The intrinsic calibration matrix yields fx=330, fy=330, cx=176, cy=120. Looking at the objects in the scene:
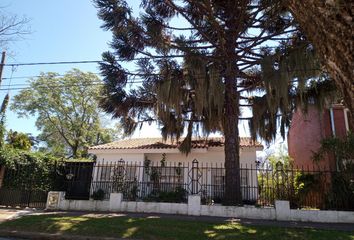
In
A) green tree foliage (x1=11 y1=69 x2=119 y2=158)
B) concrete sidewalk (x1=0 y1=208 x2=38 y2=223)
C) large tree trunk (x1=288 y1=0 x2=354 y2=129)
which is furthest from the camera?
green tree foliage (x1=11 y1=69 x2=119 y2=158)

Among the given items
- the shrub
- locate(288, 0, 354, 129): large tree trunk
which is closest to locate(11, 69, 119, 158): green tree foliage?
the shrub

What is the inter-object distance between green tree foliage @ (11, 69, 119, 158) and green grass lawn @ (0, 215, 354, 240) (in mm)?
25912

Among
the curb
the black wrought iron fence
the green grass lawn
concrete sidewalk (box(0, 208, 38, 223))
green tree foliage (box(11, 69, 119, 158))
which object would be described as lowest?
the curb

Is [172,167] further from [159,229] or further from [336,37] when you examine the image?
[336,37]

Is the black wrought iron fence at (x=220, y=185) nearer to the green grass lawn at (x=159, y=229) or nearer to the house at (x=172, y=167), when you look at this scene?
the house at (x=172, y=167)

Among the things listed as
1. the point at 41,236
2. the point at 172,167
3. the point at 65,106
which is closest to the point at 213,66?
the point at 172,167

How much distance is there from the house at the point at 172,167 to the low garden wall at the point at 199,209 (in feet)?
4.98

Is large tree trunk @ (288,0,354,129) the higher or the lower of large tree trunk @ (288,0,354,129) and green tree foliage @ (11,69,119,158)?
the lower

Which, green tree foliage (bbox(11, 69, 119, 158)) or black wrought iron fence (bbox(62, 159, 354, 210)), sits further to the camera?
green tree foliage (bbox(11, 69, 119, 158))

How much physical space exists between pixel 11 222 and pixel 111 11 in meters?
8.80

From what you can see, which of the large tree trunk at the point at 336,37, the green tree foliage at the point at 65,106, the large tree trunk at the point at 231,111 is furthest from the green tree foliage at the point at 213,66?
the green tree foliage at the point at 65,106

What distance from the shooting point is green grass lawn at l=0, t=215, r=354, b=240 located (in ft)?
29.5

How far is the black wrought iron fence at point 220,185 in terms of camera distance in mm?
12680

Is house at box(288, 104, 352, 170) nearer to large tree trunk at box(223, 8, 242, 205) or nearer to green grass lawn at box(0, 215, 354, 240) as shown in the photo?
large tree trunk at box(223, 8, 242, 205)
